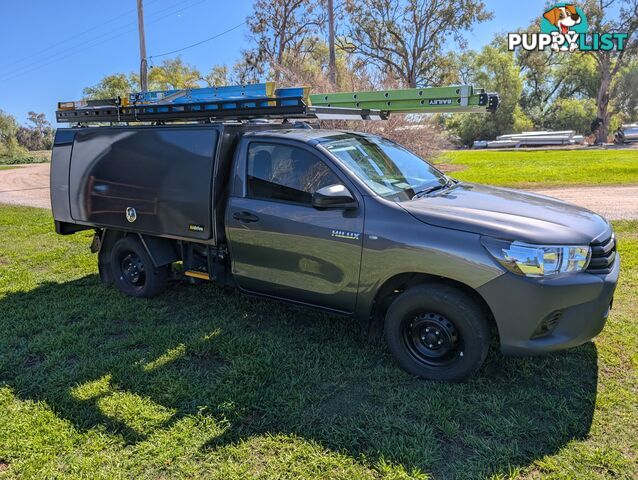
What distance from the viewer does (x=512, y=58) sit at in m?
51.9

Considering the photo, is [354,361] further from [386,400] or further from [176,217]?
[176,217]

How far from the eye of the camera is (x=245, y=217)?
4465 mm

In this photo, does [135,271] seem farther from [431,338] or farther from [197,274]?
[431,338]

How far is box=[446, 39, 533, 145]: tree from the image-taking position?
1970 inches

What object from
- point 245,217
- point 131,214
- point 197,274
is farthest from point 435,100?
point 131,214

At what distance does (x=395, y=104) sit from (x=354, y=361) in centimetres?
262

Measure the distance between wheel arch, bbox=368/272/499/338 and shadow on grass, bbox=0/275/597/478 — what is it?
10.7 inches

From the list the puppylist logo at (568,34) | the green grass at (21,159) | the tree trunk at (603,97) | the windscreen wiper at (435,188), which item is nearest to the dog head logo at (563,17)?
the puppylist logo at (568,34)

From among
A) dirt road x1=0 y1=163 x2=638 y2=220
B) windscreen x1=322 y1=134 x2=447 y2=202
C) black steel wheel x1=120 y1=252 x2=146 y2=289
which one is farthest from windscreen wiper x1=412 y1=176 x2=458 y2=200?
dirt road x1=0 y1=163 x2=638 y2=220

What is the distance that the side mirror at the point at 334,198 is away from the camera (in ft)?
12.4

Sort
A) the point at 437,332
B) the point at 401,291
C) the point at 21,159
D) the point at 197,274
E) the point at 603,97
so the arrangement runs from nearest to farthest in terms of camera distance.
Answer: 1. the point at 437,332
2. the point at 401,291
3. the point at 197,274
4. the point at 21,159
5. the point at 603,97

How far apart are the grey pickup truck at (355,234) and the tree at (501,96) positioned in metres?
46.9

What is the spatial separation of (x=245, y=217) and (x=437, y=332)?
1938 mm

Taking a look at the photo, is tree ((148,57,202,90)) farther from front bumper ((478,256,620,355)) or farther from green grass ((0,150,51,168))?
front bumper ((478,256,620,355))
